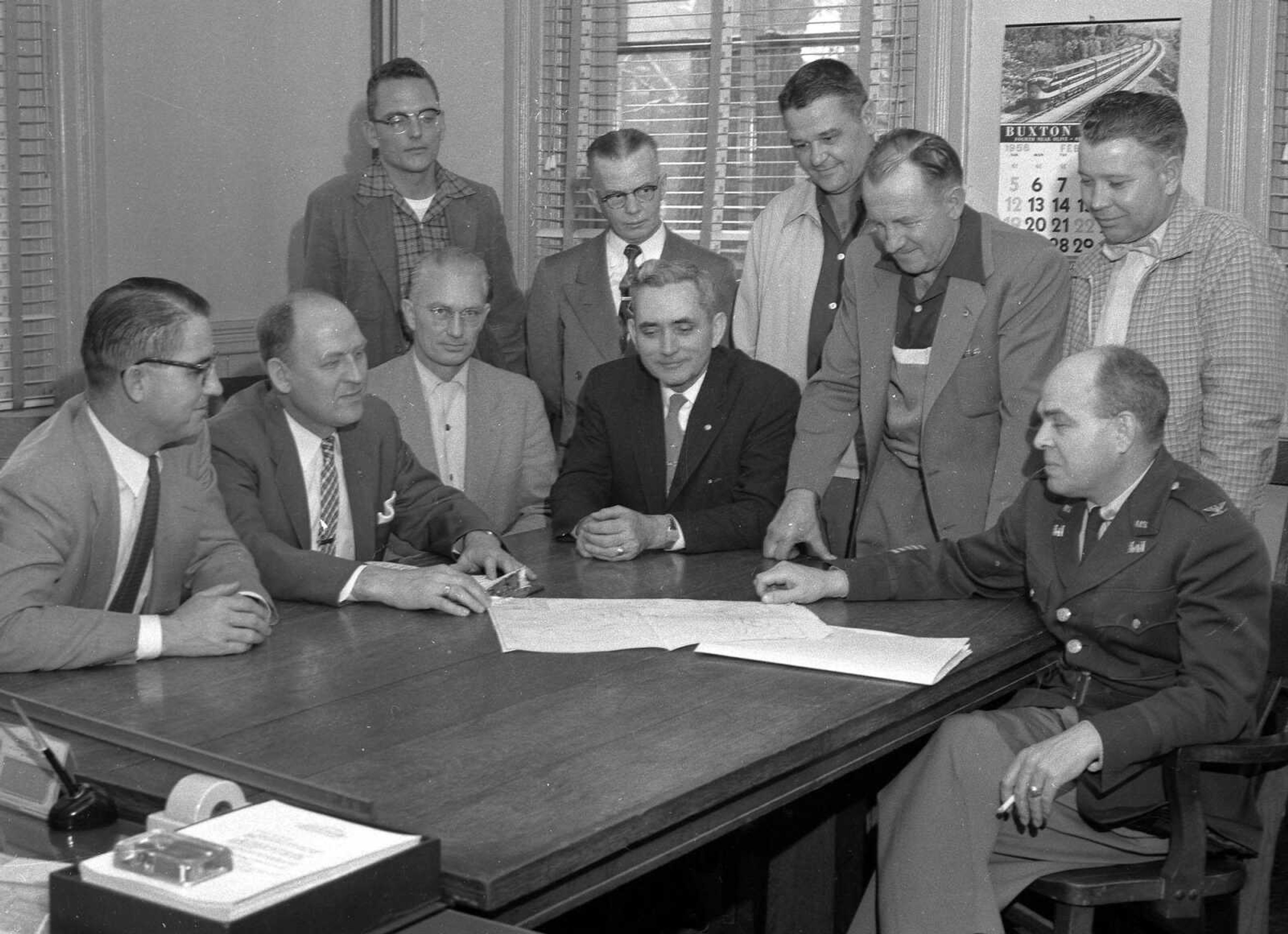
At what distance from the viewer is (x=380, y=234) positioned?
4980 millimetres

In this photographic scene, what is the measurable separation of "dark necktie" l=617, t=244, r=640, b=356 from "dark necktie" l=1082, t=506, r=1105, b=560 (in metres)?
1.85

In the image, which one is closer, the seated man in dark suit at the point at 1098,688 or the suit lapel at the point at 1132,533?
the seated man in dark suit at the point at 1098,688

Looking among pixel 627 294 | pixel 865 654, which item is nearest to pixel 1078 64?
pixel 627 294

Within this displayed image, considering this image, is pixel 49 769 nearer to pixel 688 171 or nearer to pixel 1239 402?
pixel 1239 402

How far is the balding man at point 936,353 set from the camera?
134 inches

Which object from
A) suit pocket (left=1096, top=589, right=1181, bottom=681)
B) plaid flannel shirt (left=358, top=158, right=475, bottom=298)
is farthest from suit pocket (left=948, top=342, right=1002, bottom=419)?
plaid flannel shirt (left=358, top=158, right=475, bottom=298)

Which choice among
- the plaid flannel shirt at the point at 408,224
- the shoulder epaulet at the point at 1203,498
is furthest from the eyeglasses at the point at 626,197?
the shoulder epaulet at the point at 1203,498

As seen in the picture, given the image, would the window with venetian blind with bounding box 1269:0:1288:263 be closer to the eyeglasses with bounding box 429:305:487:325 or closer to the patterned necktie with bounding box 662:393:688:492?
the patterned necktie with bounding box 662:393:688:492

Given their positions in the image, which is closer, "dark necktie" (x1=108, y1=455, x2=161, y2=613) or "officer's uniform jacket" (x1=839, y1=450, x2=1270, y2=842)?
"officer's uniform jacket" (x1=839, y1=450, x2=1270, y2=842)

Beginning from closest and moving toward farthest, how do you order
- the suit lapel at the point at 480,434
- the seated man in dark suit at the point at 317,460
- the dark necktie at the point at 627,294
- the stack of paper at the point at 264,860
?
the stack of paper at the point at 264,860 → the seated man in dark suit at the point at 317,460 → the suit lapel at the point at 480,434 → the dark necktie at the point at 627,294

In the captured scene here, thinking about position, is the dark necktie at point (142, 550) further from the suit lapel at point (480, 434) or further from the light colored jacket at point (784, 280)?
the light colored jacket at point (784, 280)

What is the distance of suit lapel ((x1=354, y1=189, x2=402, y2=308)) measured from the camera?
4.98 metres

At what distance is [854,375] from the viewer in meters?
3.73

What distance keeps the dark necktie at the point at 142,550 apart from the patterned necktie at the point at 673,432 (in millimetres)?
1338
